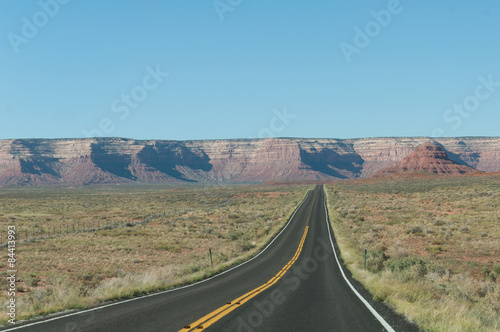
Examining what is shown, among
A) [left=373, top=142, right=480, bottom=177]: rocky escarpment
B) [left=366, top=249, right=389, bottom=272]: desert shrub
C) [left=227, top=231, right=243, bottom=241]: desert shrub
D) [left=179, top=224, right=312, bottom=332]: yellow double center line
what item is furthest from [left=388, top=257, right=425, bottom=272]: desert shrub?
[left=373, top=142, right=480, bottom=177]: rocky escarpment

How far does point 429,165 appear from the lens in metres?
176

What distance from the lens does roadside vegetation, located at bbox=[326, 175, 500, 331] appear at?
902 centimetres

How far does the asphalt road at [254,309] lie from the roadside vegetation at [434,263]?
0.83m

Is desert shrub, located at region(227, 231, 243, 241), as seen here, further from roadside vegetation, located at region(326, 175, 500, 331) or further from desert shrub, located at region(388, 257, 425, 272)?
desert shrub, located at region(388, 257, 425, 272)

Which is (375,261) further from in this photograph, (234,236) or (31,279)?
(234,236)

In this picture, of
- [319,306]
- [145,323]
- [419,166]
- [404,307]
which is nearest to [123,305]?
[145,323]

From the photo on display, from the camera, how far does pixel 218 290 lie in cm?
1307

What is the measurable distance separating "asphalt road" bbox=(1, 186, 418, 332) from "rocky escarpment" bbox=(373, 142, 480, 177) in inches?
6673

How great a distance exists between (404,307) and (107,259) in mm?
21783

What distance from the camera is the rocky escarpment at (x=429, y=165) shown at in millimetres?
169875

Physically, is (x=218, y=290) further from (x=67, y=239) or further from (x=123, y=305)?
(x=67, y=239)

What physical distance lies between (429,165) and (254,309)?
7340 inches

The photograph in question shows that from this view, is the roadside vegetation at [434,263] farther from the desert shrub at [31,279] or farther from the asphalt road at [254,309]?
the desert shrub at [31,279]

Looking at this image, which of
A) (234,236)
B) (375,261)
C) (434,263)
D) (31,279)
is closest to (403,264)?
(375,261)
